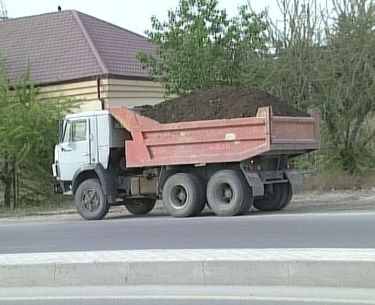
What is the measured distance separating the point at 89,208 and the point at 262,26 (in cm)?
910

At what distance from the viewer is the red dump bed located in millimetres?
17469

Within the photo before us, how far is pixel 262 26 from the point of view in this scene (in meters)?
25.5

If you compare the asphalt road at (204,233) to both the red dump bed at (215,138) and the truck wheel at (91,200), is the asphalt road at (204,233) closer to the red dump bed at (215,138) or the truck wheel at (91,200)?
the truck wheel at (91,200)

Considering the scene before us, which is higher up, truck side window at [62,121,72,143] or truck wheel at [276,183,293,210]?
truck side window at [62,121,72,143]

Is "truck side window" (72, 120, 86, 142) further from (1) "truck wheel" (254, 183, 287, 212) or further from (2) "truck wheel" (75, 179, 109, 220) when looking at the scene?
(1) "truck wheel" (254, 183, 287, 212)

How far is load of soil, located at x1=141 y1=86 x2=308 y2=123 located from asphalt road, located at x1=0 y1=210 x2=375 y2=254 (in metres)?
2.43

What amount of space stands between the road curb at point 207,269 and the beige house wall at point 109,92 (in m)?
17.9

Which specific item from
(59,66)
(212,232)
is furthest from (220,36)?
(212,232)

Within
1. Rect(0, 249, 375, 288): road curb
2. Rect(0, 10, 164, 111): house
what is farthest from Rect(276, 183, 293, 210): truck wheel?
Rect(0, 10, 164, 111): house

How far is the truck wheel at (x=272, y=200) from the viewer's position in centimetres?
1933

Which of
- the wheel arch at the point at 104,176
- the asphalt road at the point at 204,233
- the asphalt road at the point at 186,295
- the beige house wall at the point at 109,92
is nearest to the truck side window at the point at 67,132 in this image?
the wheel arch at the point at 104,176

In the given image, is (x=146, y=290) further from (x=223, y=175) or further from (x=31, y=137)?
(x=31, y=137)

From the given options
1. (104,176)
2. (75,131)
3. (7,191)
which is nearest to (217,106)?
(104,176)

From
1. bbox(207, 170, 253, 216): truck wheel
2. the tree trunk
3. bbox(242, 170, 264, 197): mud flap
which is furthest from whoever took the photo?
the tree trunk
